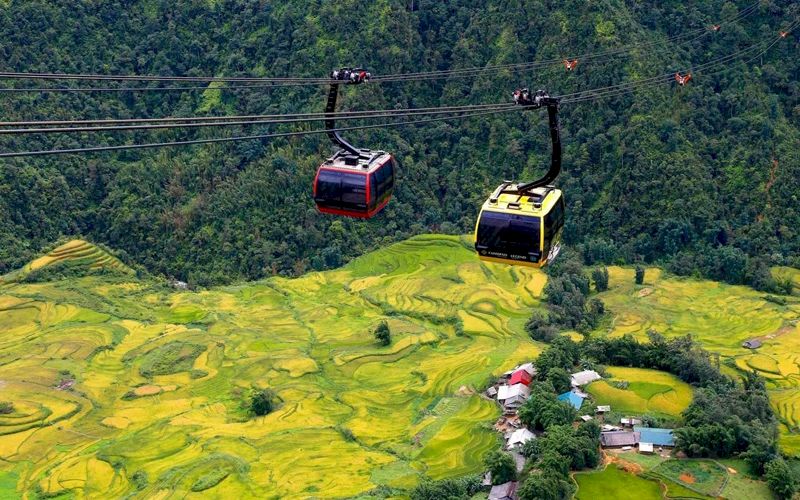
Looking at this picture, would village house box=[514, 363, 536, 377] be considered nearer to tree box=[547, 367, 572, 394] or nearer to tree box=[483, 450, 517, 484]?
tree box=[547, 367, 572, 394]

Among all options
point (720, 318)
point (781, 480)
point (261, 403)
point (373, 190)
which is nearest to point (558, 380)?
point (781, 480)

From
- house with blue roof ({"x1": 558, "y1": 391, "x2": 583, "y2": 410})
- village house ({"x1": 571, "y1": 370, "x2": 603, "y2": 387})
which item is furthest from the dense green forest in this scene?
house with blue roof ({"x1": 558, "y1": 391, "x2": 583, "y2": 410})

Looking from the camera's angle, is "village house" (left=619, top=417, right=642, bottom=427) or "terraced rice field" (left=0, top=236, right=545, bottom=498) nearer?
"village house" (left=619, top=417, right=642, bottom=427)

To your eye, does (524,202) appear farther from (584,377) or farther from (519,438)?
(584,377)

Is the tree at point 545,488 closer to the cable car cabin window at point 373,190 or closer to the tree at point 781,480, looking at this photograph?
the tree at point 781,480

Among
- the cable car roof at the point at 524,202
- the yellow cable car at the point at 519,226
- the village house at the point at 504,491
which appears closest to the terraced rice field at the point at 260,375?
the village house at the point at 504,491
